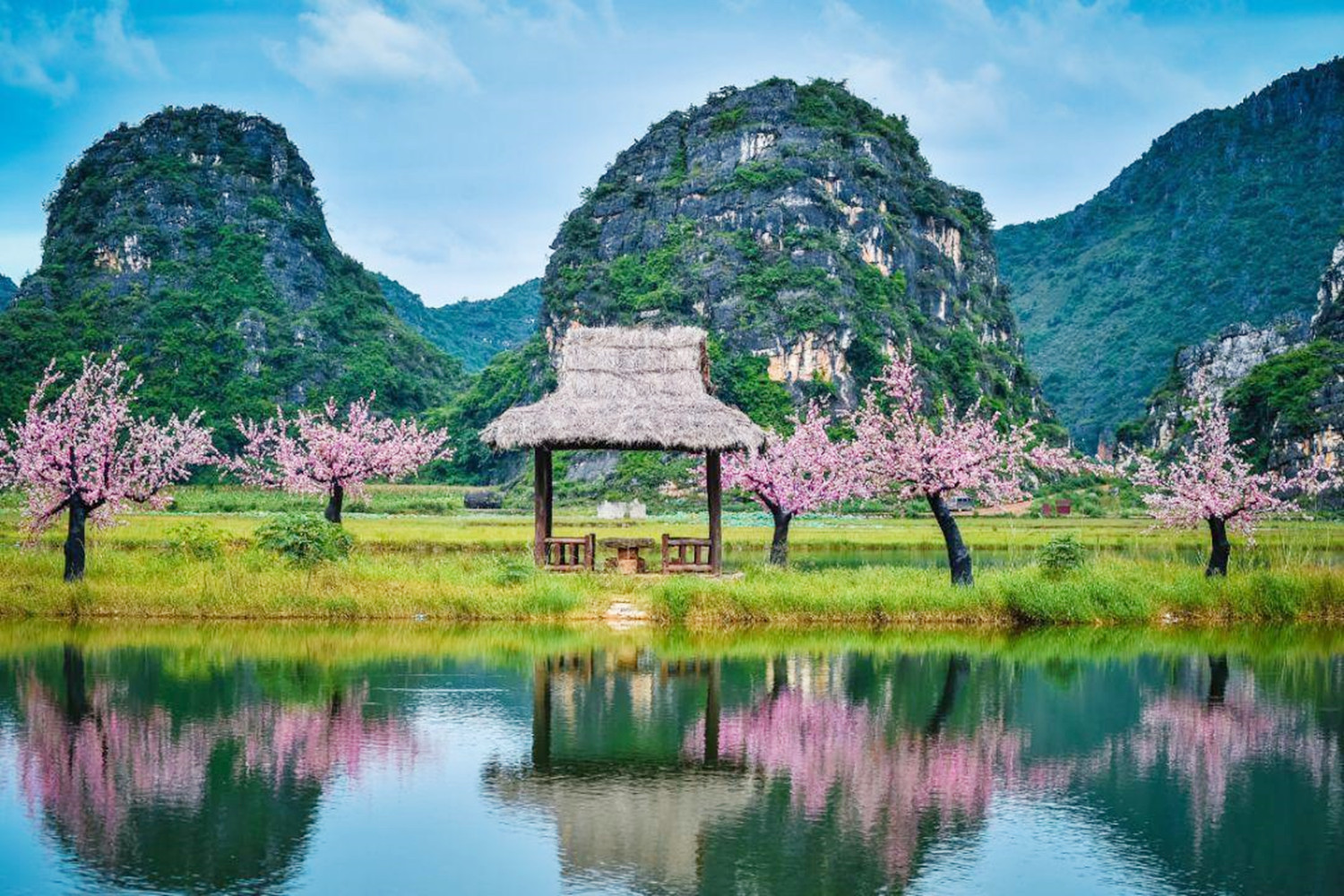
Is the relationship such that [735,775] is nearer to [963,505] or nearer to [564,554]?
[564,554]

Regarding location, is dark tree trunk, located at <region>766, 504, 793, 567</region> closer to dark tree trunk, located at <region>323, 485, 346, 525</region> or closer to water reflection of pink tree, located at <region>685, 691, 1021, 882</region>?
dark tree trunk, located at <region>323, 485, 346, 525</region>

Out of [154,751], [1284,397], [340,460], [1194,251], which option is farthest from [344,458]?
[1194,251]

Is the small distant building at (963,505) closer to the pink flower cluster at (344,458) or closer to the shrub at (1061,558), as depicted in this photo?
the pink flower cluster at (344,458)

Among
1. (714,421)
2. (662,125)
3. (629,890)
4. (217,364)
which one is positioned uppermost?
(662,125)

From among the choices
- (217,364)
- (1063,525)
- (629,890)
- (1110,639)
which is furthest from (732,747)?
(217,364)

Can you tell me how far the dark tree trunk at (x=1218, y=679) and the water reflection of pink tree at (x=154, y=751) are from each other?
32.6 ft

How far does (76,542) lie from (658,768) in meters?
14.9

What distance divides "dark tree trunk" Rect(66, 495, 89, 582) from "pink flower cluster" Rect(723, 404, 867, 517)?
519 inches

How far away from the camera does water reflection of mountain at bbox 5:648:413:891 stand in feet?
31.1

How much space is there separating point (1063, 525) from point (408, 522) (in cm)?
2717

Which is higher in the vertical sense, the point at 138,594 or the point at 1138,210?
the point at 1138,210

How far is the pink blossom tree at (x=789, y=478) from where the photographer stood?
2914cm

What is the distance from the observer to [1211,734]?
14.2 m

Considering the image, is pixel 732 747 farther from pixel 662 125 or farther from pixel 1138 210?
pixel 1138 210
